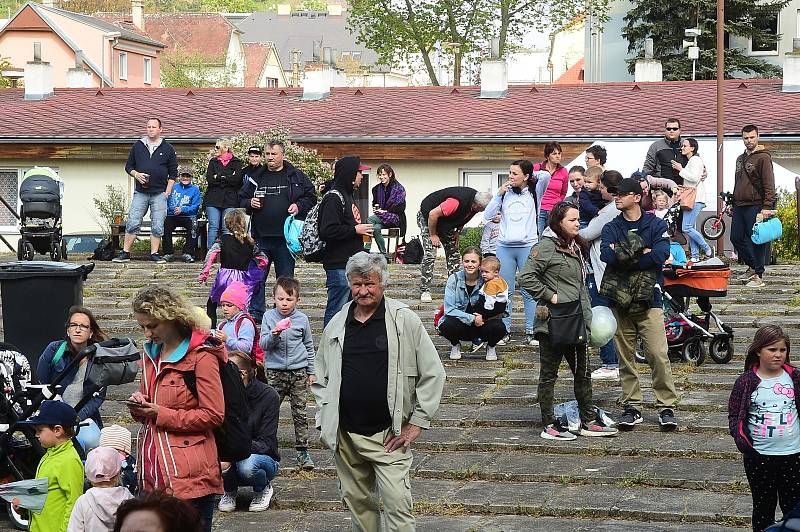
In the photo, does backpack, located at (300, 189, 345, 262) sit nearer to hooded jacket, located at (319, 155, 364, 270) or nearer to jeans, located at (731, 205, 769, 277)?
hooded jacket, located at (319, 155, 364, 270)

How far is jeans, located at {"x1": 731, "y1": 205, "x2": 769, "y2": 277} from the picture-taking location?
17.5 m

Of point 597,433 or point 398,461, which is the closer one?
point 398,461

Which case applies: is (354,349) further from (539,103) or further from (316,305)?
(539,103)

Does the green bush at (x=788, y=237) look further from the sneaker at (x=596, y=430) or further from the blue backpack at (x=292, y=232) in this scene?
the sneaker at (x=596, y=430)

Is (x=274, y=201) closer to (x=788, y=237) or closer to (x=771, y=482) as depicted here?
(x=771, y=482)

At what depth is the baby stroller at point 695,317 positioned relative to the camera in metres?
13.0

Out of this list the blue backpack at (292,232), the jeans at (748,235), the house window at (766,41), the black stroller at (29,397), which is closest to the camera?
the black stroller at (29,397)

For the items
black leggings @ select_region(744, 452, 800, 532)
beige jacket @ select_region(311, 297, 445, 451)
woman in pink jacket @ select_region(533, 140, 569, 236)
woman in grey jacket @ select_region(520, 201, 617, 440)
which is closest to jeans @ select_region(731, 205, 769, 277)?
woman in pink jacket @ select_region(533, 140, 569, 236)

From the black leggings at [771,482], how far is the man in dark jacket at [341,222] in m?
5.35

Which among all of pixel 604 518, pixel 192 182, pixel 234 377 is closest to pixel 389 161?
pixel 192 182

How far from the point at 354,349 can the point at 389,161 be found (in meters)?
20.7

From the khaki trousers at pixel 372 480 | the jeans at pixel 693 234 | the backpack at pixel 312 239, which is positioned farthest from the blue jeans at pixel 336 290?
the khaki trousers at pixel 372 480

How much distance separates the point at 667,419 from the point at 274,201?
16.3 ft

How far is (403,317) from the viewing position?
7.53 metres
